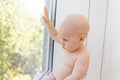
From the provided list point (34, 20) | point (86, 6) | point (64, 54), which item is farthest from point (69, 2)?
point (64, 54)

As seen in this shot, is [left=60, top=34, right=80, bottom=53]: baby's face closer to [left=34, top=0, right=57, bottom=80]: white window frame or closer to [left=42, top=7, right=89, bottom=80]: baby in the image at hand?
[left=42, top=7, right=89, bottom=80]: baby

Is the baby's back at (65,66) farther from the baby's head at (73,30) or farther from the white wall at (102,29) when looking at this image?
the white wall at (102,29)

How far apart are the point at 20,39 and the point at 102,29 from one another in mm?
388

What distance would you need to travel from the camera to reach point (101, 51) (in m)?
1.21

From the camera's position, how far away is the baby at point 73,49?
35.3 inches

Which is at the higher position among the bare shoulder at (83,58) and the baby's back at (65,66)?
the bare shoulder at (83,58)

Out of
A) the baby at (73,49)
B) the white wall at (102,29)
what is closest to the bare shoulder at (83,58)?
the baby at (73,49)

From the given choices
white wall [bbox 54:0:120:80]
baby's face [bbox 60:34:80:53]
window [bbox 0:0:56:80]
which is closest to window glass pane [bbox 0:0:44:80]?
window [bbox 0:0:56:80]

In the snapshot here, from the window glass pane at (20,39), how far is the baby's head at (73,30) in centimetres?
24

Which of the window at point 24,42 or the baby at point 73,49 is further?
the window at point 24,42

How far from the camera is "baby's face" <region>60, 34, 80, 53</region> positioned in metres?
0.91

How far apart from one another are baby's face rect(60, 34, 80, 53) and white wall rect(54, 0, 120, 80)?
0.28m

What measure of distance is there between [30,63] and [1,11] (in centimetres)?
35

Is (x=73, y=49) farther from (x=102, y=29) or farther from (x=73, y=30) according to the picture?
(x=102, y=29)
